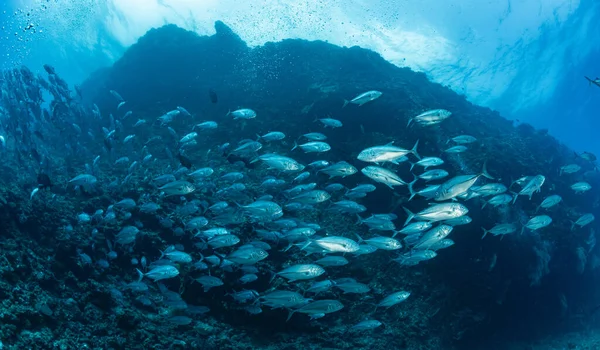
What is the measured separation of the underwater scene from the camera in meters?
6.33

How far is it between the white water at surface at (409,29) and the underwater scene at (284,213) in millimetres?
3393

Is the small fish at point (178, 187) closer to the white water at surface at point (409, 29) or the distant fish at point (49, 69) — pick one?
the distant fish at point (49, 69)

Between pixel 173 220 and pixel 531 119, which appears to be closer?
pixel 173 220

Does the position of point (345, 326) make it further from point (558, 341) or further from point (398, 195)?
point (558, 341)

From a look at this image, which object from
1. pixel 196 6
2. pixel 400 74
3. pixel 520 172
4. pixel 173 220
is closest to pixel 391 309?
pixel 173 220

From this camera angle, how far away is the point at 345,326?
7.98 m

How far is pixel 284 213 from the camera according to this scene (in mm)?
9953

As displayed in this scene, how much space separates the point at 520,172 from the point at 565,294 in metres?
5.45

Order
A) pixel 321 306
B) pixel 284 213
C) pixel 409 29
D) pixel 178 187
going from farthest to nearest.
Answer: pixel 409 29
pixel 284 213
pixel 178 187
pixel 321 306

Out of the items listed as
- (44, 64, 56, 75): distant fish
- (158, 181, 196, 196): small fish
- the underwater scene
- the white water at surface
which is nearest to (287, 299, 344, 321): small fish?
the underwater scene

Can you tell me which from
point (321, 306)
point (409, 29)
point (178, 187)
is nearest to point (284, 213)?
point (178, 187)

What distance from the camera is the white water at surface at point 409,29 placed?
2659cm

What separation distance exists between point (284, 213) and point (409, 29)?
27114mm

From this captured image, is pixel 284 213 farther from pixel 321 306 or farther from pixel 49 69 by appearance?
pixel 49 69
